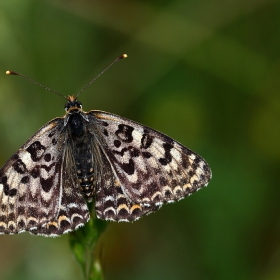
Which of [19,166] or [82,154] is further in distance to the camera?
[82,154]

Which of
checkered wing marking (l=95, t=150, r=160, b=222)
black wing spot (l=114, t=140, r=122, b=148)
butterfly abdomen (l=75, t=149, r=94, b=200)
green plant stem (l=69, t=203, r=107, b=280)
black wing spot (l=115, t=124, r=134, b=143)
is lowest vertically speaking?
green plant stem (l=69, t=203, r=107, b=280)

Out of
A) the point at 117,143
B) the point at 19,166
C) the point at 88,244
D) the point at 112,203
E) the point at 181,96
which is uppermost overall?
the point at 181,96

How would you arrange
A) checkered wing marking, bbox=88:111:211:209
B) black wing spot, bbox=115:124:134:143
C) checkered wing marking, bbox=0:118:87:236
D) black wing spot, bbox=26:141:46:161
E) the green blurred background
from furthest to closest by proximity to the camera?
the green blurred background, black wing spot, bbox=115:124:134:143, black wing spot, bbox=26:141:46:161, checkered wing marking, bbox=88:111:211:209, checkered wing marking, bbox=0:118:87:236

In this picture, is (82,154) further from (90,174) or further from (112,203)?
(112,203)

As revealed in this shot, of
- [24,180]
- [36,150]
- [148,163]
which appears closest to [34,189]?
[24,180]

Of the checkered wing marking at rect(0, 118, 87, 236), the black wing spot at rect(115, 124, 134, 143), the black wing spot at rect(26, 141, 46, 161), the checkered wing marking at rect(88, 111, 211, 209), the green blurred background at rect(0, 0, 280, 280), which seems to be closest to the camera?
the checkered wing marking at rect(0, 118, 87, 236)

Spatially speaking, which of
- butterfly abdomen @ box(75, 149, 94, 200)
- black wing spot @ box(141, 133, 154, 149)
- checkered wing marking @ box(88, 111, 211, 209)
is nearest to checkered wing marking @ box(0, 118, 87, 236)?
butterfly abdomen @ box(75, 149, 94, 200)

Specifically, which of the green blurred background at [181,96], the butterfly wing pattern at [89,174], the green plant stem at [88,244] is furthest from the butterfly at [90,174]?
the green blurred background at [181,96]

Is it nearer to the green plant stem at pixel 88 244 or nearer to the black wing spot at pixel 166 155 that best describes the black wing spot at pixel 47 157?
the green plant stem at pixel 88 244

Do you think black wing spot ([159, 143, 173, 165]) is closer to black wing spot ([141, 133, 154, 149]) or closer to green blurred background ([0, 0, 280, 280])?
black wing spot ([141, 133, 154, 149])
